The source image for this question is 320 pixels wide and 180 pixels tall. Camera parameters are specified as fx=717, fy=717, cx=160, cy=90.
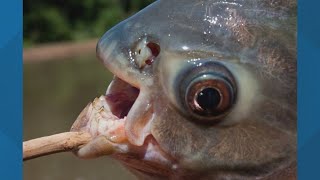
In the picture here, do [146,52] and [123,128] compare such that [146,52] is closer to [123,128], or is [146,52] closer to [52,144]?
[123,128]

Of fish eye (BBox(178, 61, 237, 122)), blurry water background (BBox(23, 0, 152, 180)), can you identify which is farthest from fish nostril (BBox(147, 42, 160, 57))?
blurry water background (BBox(23, 0, 152, 180))

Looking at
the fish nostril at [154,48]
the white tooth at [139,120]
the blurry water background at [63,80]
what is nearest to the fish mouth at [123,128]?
the white tooth at [139,120]

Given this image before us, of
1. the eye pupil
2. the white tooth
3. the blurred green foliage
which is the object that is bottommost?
the white tooth

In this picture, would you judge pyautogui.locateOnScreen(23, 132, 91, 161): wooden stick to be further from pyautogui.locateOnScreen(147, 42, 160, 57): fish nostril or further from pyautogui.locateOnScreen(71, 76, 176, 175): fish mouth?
pyautogui.locateOnScreen(147, 42, 160, 57): fish nostril

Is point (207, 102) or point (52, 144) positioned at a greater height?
point (207, 102)

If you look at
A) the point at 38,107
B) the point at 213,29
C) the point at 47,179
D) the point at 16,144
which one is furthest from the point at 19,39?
the point at 38,107

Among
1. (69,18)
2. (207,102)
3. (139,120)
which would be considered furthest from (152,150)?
(69,18)

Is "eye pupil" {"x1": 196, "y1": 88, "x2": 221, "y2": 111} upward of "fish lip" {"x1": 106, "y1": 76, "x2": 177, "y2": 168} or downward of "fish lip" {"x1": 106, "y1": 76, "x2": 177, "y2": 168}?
upward
